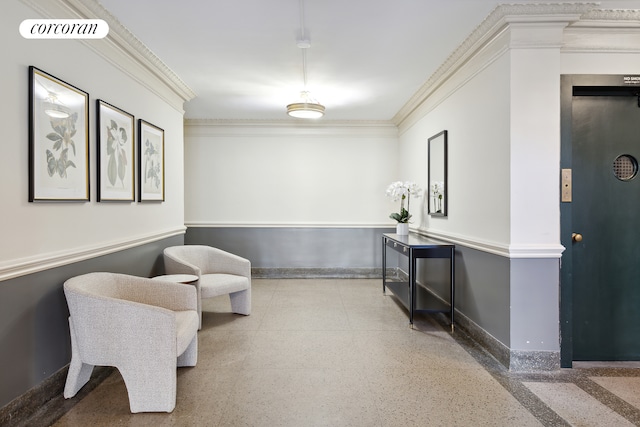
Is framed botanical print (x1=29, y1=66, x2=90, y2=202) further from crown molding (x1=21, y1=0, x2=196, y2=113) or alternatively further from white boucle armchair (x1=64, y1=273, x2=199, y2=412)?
white boucle armchair (x1=64, y1=273, x2=199, y2=412)

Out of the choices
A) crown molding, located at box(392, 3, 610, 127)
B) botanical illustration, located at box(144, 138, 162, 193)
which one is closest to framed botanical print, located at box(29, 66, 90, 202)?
botanical illustration, located at box(144, 138, 162, 193)

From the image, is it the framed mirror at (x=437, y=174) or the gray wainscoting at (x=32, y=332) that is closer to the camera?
the gray wainscoting at (x=32, y=332)

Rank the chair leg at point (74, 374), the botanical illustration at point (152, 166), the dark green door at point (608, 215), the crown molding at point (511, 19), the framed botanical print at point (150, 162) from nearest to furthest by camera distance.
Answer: the chair leg at point (74, 374), the crown molding at point (511, 19), the dark green door at point (608, 215), the framed botanical print at point (150, 162), the botanical illustration at point (152, 166)

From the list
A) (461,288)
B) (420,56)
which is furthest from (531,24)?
(461,288)

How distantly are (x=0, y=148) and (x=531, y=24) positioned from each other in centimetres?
366

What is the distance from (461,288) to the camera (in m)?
3.77

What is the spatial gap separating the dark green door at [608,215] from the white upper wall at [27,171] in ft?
12.8

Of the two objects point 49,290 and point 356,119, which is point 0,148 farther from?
point 356,119

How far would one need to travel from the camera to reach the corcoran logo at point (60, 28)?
6.63 feet

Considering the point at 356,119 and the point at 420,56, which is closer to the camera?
the point at 420,56

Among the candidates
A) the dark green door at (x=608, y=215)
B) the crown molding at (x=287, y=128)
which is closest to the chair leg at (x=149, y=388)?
the dark green door at (x=608, y=215)

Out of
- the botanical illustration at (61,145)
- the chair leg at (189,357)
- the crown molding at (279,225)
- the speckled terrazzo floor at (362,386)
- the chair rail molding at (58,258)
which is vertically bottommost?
the speckled terrazzo floor at (362,386)

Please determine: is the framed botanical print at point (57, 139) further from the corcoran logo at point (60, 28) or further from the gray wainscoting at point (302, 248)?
the gray wainscoting at point (302, 248)

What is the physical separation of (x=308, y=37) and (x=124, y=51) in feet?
5.56
